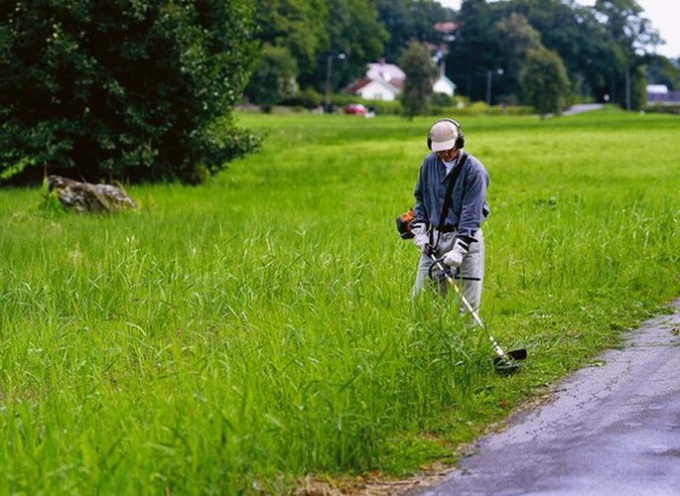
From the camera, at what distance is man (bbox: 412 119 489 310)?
8.63 m

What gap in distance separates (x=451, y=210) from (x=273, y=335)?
1.56m

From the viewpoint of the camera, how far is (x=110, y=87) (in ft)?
77.7

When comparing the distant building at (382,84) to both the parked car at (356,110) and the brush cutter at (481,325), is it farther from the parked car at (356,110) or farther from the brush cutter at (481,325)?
the brush cutter at (481,325)

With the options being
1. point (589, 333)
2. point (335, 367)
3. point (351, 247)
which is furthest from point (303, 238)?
point (335, 367)

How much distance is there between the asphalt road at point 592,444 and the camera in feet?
20.8

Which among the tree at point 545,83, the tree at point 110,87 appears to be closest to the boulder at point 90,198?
the tree at point 110,87

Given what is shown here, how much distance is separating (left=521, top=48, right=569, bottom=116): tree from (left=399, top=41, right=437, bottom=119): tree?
7.98m

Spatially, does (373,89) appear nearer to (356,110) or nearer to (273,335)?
(356,110)

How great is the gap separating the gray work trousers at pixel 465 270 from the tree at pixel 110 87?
15.5 m

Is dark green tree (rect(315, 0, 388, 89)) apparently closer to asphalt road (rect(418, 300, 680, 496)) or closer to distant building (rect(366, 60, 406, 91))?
distant building (rect(366, 60, 406, 91))

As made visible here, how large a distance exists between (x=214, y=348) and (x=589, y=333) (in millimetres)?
3681

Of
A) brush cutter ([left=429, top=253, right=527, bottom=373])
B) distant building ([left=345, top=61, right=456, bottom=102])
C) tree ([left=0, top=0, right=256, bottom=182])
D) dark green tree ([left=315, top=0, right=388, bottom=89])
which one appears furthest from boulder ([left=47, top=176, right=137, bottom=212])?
distant building ([left=345, top=61, right=456, bottom=102])

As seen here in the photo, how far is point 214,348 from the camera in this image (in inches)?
333

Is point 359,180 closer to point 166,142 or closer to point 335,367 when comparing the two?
point 166,142
